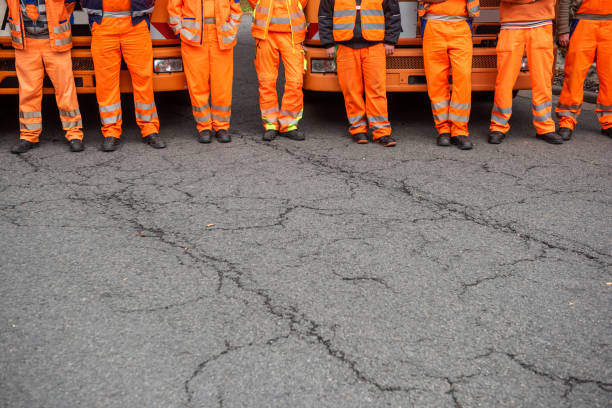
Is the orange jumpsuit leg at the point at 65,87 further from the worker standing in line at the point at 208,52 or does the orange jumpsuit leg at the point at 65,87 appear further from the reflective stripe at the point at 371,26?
the reflective stripe at the point at 371,26

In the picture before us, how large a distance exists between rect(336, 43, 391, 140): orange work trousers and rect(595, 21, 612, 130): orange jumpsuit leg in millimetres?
2066

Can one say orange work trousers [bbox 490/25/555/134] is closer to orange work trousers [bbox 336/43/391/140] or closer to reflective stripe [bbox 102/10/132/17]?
orange work trousers [bbox 336/43/391/140]

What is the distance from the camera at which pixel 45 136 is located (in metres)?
6.50

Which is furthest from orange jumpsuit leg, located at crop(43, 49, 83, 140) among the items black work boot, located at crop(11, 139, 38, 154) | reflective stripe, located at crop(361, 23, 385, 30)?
reflective stripe, located at crop(361, 23, 385, 30)

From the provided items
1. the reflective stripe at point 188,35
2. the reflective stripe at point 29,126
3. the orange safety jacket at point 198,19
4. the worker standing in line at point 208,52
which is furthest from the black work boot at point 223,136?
the reflective stripe at point 29,126

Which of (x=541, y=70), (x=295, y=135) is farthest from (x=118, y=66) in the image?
(x=541, y=70)

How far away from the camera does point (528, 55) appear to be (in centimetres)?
614

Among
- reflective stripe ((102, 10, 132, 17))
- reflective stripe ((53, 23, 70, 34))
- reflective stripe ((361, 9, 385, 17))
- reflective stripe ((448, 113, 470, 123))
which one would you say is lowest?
reflective stripe ((448, 113, 470, 123))

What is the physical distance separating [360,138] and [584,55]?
2.29m

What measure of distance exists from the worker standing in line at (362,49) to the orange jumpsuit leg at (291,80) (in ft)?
0.96

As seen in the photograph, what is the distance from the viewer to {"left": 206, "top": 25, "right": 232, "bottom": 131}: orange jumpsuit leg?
6176 mm

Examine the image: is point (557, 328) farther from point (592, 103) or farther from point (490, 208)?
point (592, 103)

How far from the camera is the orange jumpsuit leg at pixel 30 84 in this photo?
5820mm

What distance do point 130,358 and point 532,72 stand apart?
4784 millimetres
